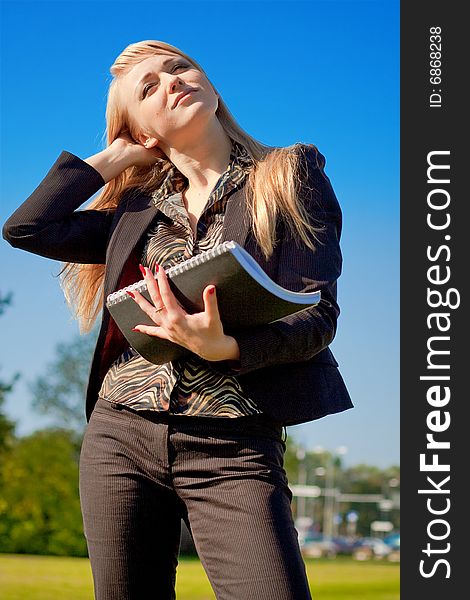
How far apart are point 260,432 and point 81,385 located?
20.3 metres

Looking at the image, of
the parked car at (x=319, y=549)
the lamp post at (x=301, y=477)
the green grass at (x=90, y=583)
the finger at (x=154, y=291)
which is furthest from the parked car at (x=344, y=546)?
the finger at (x=154, y=291)

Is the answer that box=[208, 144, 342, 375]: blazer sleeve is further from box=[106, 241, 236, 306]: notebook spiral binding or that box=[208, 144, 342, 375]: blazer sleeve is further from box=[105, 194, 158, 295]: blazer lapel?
box=[105, 194, 158, 295]: blazer lapel

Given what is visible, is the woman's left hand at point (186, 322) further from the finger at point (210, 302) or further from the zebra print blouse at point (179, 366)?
the zebra print blouse at point (179, 366)

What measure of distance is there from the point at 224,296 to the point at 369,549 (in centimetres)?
2600

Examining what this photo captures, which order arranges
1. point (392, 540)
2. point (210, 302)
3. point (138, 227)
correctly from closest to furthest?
point (210, 302), point (138, 227), point (392, 540)

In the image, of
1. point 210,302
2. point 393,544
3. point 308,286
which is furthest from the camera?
point 393,544

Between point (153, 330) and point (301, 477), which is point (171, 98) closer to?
point (153, 330)

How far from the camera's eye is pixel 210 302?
1.62m

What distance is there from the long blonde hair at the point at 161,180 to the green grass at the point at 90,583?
8150 mm

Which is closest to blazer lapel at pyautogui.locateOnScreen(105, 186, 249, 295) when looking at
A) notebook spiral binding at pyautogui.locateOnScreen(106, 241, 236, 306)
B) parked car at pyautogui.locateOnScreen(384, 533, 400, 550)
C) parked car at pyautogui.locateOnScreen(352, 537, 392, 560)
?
notebook spiral binding at pyautogui.locateOnScreen(106, 241, 236, 306)

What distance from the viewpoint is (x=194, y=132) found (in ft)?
6.64

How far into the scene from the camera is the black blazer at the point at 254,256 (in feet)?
5.71

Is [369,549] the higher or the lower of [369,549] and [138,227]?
the lower

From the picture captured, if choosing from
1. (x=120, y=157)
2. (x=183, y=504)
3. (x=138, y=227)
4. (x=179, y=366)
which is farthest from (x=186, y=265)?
(x=120, y=157)
